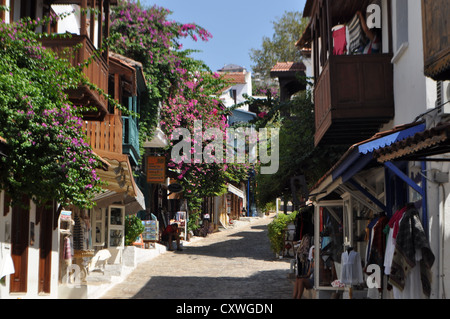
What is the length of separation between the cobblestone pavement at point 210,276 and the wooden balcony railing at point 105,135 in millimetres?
3640

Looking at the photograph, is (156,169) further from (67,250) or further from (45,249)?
(45,249)

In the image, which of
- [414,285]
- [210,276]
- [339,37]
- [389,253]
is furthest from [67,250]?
[414,285]

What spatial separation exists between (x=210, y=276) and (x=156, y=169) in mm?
9066

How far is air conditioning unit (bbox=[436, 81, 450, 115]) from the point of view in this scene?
957cm

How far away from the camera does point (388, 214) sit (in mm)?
11359

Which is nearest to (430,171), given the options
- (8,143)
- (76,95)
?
(8,143)

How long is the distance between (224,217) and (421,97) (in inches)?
1717

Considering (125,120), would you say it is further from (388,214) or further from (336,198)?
(388,214)

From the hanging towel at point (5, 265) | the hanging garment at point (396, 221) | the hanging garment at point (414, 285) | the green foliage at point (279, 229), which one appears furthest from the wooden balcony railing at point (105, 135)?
the hanging garment at point (414, 285)

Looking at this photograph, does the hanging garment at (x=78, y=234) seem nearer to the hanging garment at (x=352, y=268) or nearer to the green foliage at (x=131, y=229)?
the green foliage at (x=131, y=229)

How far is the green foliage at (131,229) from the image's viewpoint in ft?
80.4

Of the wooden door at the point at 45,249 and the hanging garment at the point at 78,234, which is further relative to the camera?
the hanging garment at the point at 78,234

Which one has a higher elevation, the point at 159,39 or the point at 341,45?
the point at 159,39

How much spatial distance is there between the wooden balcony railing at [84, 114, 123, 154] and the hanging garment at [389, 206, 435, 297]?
35.4 ft
